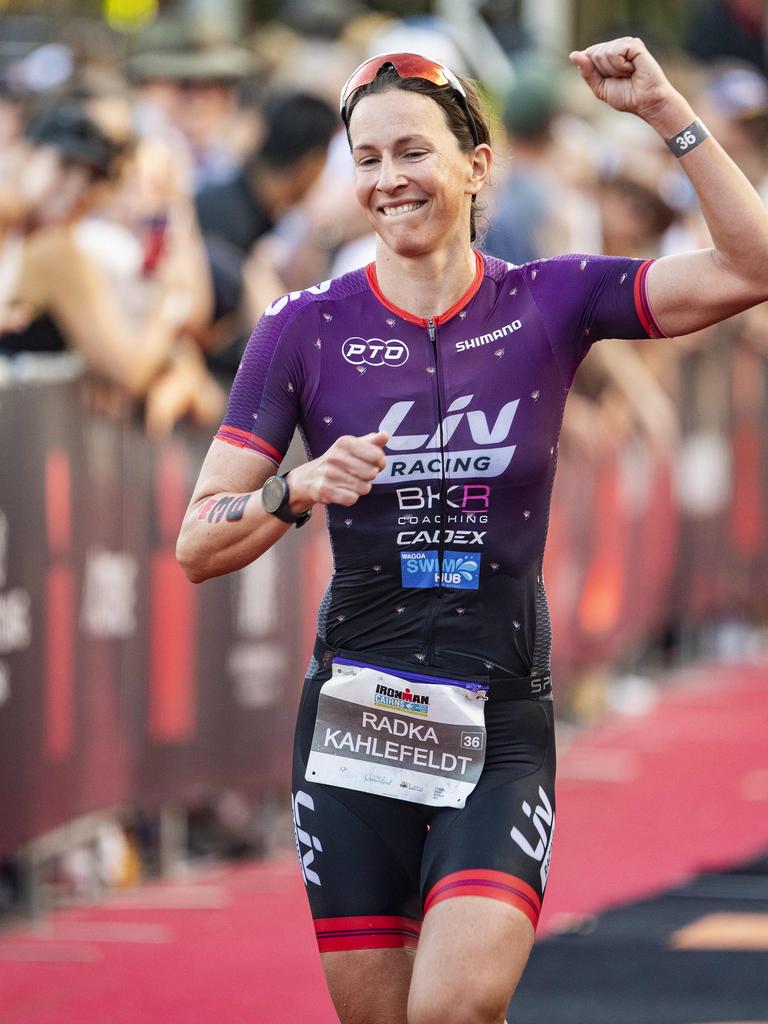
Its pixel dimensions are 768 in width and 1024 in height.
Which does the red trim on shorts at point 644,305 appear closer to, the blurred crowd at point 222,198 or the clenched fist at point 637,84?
the clenched fist at point 637,84

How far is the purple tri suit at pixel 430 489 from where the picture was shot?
159 inches

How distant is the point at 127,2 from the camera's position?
79.5ft

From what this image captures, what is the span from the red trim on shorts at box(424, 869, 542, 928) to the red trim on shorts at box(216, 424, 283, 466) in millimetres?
886

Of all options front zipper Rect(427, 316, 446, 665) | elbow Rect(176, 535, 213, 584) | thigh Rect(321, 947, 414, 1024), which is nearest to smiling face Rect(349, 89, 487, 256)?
front zipper Rect(427, 316, 446, 665)

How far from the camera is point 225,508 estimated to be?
3900 mm

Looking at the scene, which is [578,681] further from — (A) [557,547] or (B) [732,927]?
(B) [732,927]

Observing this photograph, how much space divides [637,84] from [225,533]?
1184mm

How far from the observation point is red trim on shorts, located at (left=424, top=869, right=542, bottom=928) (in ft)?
12.6

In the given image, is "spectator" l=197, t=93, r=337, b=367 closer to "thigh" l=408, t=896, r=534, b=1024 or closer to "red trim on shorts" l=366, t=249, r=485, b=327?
"red trim on shorts" l=366, t=249, r=485, b=327

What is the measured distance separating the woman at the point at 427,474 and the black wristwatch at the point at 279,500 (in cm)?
23

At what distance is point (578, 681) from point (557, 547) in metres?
1.39

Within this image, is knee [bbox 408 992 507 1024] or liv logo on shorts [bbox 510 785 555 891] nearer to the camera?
knee [bbox 408 992 507 1024]

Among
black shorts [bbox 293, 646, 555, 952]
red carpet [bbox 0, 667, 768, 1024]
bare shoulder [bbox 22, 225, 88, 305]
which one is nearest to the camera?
black shorts [bbox 293, 646, 555, 952]

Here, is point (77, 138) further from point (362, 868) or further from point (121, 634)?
point (362, 868)
